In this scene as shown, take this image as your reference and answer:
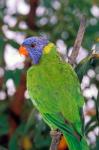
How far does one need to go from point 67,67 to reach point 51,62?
0.08m

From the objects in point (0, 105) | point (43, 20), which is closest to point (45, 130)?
point (0, 105)

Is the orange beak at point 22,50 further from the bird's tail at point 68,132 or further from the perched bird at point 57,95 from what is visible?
the bird's tail at point 68,132

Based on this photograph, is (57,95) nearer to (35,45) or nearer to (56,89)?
(56,89)

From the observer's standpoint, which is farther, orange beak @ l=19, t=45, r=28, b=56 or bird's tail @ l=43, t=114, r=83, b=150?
orange beak @ l=19, t=45, r=28, b=56

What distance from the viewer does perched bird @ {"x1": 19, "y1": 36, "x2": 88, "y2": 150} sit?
1.45 metres

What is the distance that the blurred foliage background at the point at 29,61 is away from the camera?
190 cm

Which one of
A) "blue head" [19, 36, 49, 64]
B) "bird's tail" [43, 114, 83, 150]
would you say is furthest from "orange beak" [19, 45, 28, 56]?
"bird's tail" [43, 114, 83, 150]

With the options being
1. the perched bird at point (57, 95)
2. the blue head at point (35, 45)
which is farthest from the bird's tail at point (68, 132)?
the blue head at point (35, 45)

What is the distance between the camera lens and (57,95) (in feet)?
4.91

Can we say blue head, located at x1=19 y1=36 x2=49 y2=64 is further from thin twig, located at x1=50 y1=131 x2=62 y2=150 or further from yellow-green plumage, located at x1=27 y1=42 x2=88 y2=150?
thin twig, located at x1=50 y1=131 x2=62 y2=150

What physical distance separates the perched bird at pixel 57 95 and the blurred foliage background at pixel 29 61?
0.26 metres

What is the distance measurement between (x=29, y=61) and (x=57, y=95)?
568mm

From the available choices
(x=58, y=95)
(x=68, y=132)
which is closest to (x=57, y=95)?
(x=58, y=95)

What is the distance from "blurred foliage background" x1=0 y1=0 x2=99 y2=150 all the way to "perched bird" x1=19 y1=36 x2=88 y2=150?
0.86 ft
